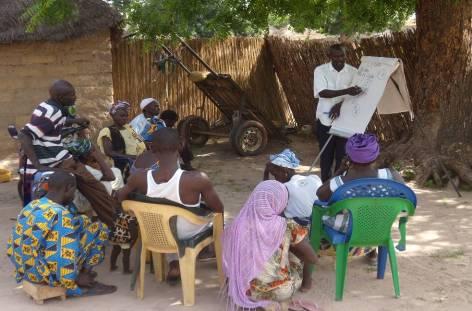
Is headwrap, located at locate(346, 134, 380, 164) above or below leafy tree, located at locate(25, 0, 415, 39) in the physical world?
below

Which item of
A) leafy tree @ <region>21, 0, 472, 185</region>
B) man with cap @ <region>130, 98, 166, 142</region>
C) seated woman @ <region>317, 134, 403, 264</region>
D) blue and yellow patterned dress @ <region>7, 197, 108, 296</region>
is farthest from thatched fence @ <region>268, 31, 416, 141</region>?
blue and yellow patterned dress @ <region>7, 197, 108, 296</region>

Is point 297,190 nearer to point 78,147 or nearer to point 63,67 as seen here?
point 78,147

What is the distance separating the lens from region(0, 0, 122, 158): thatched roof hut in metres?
8.95

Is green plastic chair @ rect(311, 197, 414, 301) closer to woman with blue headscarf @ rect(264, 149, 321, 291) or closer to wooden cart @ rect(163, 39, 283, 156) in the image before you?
woman with blue headscarf @ rect(264, 149, 321, 291)

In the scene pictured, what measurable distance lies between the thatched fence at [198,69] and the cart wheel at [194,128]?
675 millimetres

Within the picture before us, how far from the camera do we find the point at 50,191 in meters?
4.36

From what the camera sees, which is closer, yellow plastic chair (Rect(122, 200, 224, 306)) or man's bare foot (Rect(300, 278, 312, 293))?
yellow plastic chair (Rect(122, 200, 224, 306))

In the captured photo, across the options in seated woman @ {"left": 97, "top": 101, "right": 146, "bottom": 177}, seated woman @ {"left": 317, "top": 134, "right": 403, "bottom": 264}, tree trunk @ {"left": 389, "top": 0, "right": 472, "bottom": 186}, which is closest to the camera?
seated woman @ {"left": 317, "top": 134, "right": 403, "bottom": 264}

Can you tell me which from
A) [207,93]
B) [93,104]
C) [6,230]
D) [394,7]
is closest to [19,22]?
[93,104]

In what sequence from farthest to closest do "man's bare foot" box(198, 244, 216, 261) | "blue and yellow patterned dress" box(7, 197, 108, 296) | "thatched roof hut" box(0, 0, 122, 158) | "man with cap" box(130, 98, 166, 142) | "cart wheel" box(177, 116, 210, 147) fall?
"cart wheel" box(177, 116, 210, 147) < "thatched roof hut" box(0, 0, 122, 158) < "man with cap" box(130, 98, 166, 142) < "man's bare foot" box(198, 244, 216, 261) < "blue and yellow patterned dress" box(7, 197, 108, 296)

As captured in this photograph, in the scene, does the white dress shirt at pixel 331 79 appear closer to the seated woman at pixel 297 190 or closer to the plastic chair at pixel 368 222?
the seated woman at pixel 297 190

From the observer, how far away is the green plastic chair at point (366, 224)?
4.11m

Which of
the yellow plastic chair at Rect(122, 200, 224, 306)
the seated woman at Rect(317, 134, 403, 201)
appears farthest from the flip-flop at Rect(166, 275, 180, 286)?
the seated woman at Rect(317, 134, 403, 201)

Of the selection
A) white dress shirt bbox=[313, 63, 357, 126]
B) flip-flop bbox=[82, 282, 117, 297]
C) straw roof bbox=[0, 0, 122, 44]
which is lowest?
flip-flop bbox=[82, 282, 117, 297]
